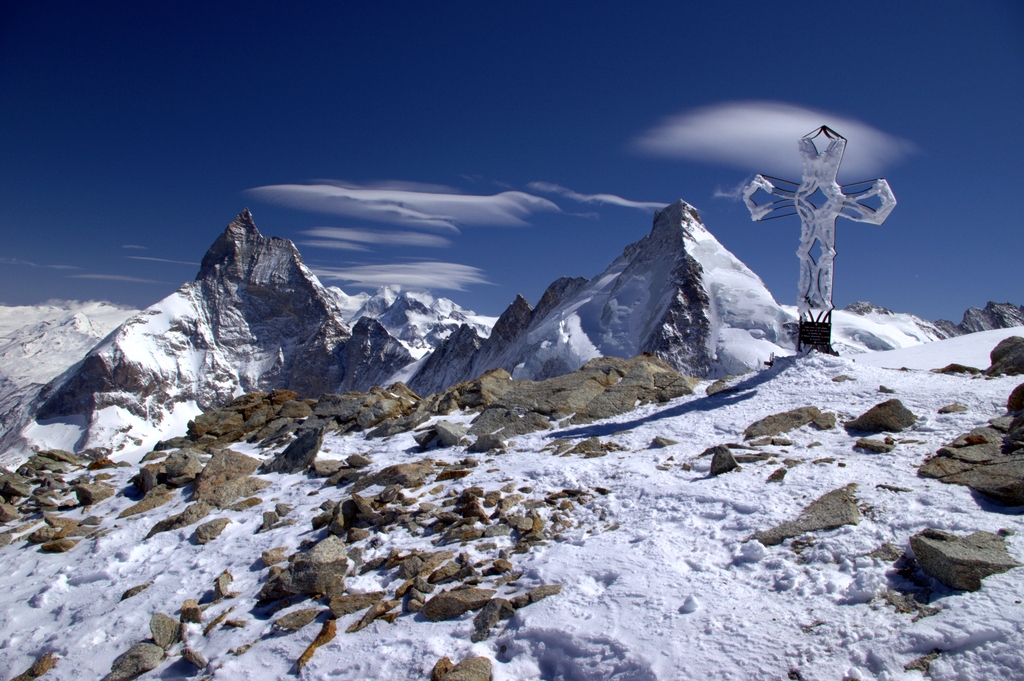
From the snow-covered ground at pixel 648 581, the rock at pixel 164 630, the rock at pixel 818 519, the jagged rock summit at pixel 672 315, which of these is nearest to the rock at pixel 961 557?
the snow-covered ground at pixel 648 581

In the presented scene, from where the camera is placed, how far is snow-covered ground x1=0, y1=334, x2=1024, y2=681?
16.3 ft

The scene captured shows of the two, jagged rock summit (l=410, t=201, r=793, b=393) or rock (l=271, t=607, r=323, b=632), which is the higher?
jagged rock summit (l=410, t=201, r=793, b=393)

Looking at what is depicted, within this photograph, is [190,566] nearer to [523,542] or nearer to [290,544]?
[290,544]

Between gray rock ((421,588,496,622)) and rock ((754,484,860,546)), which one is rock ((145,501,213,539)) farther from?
rock ((754,484,860,546))

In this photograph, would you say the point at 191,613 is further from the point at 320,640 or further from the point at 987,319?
the point at 987,319

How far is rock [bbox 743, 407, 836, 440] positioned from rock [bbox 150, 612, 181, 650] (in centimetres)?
1009

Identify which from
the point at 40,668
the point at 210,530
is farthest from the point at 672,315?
the point at 40,668

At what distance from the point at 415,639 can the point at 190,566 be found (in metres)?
5.11

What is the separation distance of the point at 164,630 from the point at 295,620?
1976 mm

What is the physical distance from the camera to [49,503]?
12906 mm

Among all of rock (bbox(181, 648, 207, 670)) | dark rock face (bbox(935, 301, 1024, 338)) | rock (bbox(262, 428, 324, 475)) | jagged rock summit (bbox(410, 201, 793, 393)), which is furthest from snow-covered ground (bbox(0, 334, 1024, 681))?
dark rock face (bbox(935, 301, 1024, 338))

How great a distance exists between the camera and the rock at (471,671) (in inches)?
211

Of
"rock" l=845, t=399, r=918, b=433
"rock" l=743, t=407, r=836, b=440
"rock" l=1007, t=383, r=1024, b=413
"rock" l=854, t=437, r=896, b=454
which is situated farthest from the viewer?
"rock" l=743, t=407, r=836, b=440

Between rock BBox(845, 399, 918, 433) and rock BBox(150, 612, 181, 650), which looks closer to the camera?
rock BBox(150, 612, 181, 650)
